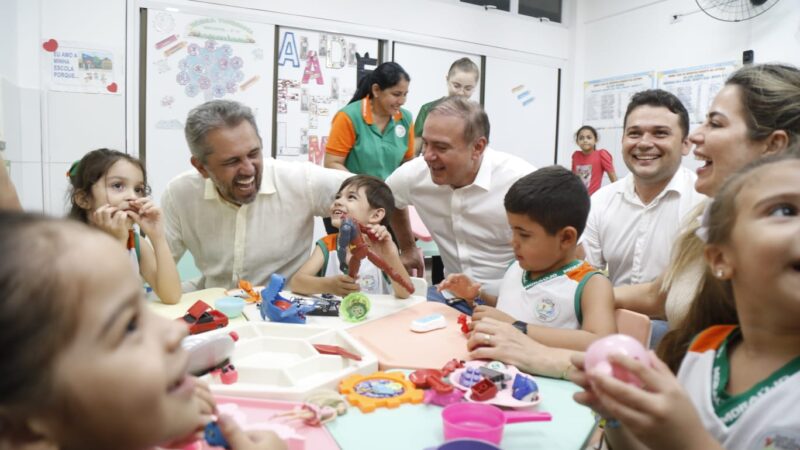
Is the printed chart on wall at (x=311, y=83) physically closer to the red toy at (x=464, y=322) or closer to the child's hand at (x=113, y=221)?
the child's hand at (x=113, y=221)

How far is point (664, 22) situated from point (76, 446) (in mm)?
6394

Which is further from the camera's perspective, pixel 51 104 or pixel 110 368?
pixel 51 104

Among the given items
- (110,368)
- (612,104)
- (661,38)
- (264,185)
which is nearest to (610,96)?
(612,104)

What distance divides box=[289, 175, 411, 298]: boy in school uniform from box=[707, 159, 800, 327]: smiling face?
1181 millimetres

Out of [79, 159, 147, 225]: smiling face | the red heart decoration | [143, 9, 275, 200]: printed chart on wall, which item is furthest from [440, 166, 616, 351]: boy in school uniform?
the red heart decoration

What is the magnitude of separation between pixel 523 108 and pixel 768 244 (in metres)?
5.68

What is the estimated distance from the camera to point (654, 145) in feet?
7.62

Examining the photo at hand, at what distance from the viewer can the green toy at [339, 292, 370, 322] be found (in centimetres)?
167

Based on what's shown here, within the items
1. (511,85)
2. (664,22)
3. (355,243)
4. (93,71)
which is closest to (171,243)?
(355,243)

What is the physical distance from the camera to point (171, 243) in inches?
94.3

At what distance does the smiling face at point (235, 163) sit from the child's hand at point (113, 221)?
0.40 metres

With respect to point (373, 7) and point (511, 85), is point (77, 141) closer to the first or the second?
point (373, 7)

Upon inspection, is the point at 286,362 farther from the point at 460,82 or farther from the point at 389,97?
the point at 460,82

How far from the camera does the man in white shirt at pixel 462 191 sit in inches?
95.1
